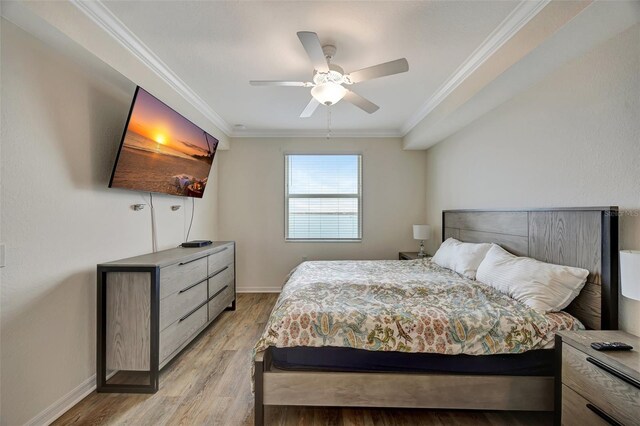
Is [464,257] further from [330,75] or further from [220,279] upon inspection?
[220,279]

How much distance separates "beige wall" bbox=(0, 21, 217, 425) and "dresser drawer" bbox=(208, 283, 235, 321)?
1099mm

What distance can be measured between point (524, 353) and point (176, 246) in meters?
3.30

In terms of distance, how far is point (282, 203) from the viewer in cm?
444

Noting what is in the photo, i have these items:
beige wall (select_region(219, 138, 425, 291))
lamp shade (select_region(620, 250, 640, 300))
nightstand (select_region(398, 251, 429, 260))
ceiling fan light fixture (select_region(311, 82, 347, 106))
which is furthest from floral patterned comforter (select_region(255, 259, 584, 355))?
beige wall (select_region(219, 138, 425, 291))

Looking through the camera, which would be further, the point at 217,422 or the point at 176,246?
the point at 176,246

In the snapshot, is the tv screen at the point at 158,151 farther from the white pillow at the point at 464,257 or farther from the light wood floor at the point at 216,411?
the white pillow at the point at 464,257

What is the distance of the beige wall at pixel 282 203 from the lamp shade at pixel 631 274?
3165 millimetres

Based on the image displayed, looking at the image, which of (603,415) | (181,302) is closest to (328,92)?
(181,302)

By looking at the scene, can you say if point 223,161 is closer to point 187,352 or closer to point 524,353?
point 187,352

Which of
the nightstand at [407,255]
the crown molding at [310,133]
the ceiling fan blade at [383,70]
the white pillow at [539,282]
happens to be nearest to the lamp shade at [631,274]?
the white pillow at [539,282]

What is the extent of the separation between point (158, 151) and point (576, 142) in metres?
3.17

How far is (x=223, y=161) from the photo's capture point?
4461 mm

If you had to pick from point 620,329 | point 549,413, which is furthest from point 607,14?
point 549,413

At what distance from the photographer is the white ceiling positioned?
177 centimetres
